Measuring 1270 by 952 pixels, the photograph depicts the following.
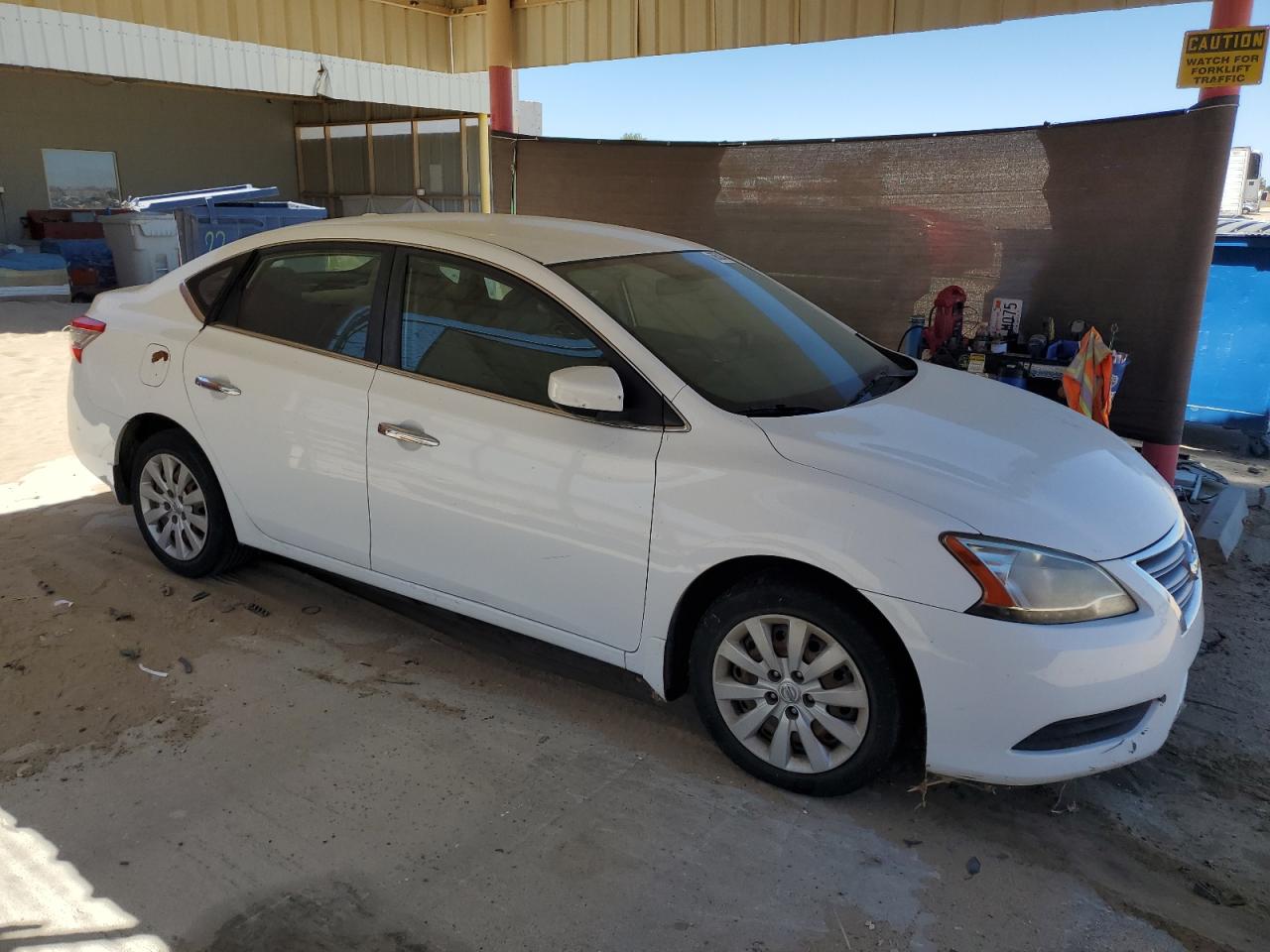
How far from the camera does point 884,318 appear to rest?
6.60 metres

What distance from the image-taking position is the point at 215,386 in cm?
399

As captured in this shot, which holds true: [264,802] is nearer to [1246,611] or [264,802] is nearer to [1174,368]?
[1246,611]

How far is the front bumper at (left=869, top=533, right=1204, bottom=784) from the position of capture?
254 centimetres

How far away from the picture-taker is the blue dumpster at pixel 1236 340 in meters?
8.16

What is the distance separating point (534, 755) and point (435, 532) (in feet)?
2.82

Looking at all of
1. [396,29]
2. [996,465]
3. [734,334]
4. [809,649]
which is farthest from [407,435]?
[396,29]

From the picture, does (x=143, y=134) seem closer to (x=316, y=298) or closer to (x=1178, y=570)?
(x=316, y=298)

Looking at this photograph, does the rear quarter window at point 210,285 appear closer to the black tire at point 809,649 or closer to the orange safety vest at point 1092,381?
the black tire at point 809,649

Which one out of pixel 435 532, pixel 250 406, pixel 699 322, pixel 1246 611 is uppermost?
pixel 699 322

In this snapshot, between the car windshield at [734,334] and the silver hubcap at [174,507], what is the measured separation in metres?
2.07

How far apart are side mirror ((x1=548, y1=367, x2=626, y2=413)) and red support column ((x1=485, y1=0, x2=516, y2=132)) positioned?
595 centimetres

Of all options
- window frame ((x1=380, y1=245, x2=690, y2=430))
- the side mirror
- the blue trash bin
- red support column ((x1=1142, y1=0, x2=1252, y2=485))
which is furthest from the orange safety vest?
the blue trash bin

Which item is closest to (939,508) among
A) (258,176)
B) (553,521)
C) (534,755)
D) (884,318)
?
(553,521)

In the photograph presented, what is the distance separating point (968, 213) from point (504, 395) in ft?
13.3
